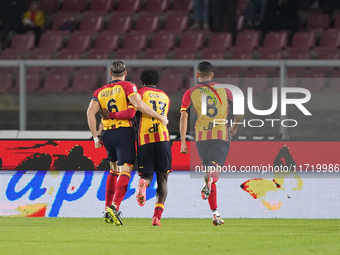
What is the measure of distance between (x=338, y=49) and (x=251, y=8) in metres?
2.19

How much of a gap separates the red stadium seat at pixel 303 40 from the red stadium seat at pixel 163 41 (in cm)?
236

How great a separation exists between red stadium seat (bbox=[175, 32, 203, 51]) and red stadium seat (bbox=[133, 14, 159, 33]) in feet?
3.30

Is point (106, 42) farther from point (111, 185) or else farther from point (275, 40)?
point (111, 185)

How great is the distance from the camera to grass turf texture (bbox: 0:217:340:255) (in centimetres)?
454

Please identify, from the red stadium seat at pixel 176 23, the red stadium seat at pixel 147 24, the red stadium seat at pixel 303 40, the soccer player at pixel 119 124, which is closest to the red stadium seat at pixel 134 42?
the red stadium seat at pixel 147 24

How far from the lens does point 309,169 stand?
27.3 ft

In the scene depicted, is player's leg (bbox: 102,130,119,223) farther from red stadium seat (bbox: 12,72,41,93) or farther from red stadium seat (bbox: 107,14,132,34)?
red stadium seat (bbox: 107,14,132,34)

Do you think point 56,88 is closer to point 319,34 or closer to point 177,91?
point 177,91

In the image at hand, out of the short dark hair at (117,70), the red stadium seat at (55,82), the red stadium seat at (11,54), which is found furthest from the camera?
the red stadium seat at (11,54)

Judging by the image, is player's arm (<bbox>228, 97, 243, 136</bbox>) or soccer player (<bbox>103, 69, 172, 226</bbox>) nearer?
soccer player (<bbox>103, 69, 172, 226</bbox>)

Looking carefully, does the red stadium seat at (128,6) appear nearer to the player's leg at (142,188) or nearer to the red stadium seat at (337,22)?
the red stadium seat at (337,22)

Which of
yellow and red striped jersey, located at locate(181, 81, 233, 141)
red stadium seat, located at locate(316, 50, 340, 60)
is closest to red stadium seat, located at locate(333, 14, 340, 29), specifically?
red stadium seat, located at locate(316, 50, 340, 60)

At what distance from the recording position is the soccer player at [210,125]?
6.84 metres

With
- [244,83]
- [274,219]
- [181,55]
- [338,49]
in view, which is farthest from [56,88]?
[338,49]
